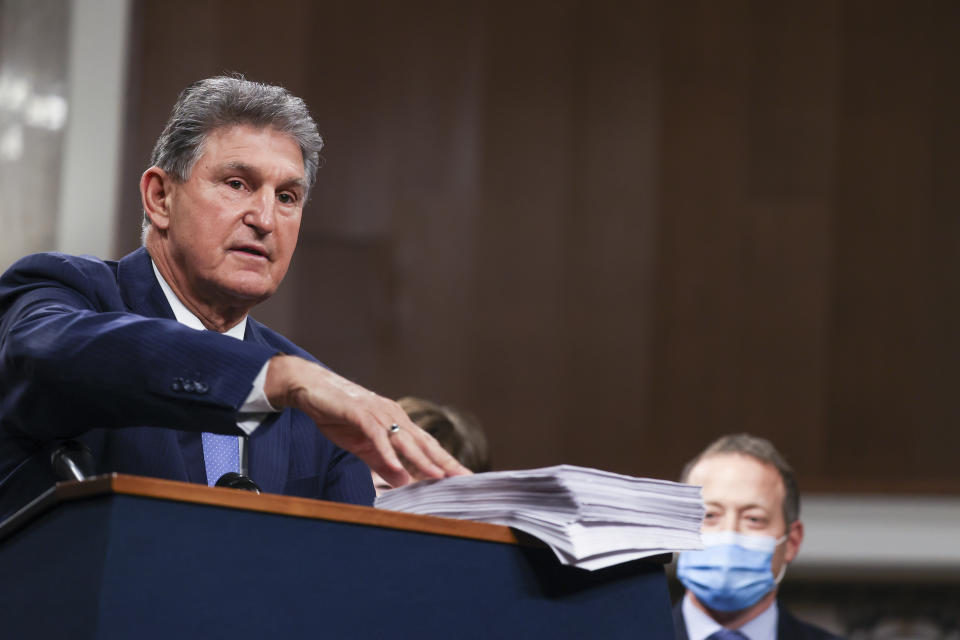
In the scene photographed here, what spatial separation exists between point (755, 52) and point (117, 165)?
2801 millimetres

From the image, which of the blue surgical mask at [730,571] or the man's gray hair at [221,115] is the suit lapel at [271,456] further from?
the blue surgical mask at [730,571]

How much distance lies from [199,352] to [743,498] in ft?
7.22

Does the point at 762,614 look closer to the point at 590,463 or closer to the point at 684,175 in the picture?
the point at 590,463

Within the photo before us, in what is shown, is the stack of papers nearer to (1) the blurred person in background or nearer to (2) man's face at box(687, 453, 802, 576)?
(1) the blurred person in background

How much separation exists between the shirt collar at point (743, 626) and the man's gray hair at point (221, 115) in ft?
6.34

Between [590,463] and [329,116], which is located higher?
[329,116]

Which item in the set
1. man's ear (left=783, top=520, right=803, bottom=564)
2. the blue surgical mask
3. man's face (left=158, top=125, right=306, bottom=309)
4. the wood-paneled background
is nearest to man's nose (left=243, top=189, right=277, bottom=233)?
man's face (left=158, top=125, right=306, bottom=309)

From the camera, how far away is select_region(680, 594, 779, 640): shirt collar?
298 centimetres

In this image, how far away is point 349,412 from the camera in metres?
1.07

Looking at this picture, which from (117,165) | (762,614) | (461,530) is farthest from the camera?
(117,165)

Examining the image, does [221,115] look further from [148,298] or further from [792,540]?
[792,540]

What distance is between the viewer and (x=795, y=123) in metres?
5.29

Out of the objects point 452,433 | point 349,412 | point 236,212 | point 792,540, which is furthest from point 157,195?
point 792,540

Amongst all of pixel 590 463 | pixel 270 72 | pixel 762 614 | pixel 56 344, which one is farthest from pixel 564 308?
pixel 56 344
